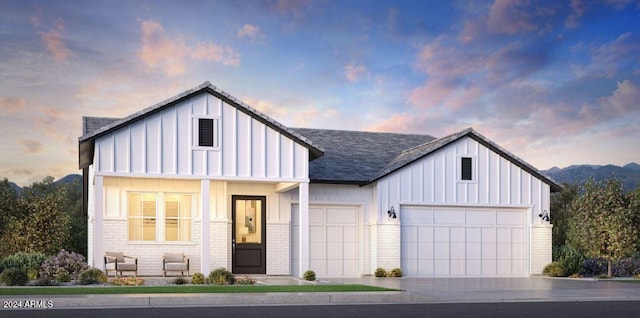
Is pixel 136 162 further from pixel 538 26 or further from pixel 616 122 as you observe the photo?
pixel 616 122

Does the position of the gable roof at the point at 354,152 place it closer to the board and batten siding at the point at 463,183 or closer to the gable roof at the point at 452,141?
the gable roof at the point at 452,141

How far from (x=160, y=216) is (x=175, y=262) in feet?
5.52

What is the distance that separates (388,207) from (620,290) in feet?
28.8

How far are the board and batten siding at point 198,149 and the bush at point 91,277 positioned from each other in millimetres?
2952

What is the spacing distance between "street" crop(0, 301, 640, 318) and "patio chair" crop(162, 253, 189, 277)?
9.17 metres

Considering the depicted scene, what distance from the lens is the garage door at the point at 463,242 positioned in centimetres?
2730

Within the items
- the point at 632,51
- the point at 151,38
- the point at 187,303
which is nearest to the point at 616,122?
the point at 632,51

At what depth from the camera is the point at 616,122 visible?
111 ft

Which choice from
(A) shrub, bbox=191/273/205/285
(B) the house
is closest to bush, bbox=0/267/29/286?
(B) the house

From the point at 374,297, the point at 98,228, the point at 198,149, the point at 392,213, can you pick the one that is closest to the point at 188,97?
the point at 198,149

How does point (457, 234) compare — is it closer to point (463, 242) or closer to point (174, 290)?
point (463, 242)

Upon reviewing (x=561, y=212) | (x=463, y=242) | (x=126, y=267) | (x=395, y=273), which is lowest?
(x=395, y=273)

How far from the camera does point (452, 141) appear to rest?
89.6ft

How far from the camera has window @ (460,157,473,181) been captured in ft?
90.6
